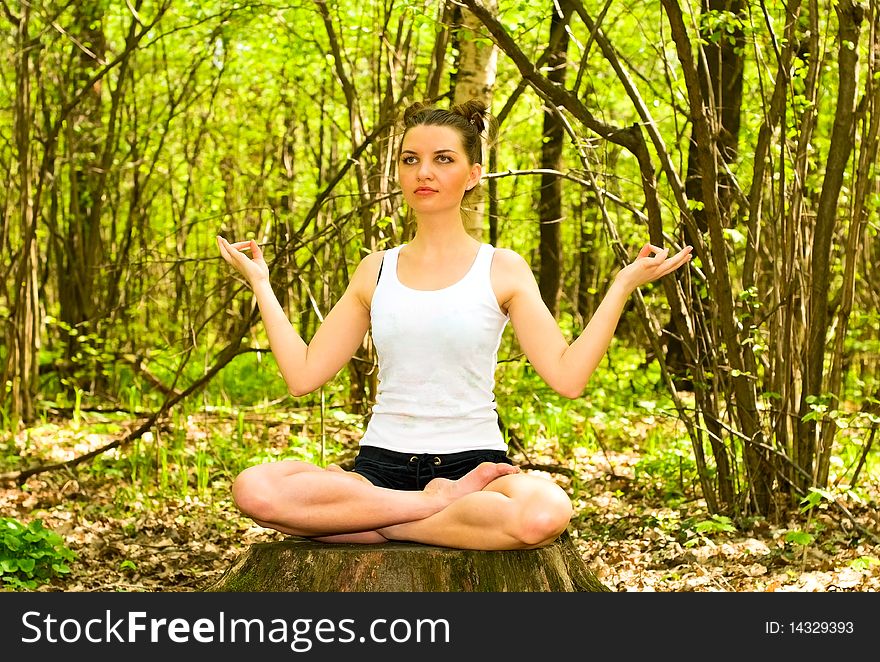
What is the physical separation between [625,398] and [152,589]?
4.39 metres

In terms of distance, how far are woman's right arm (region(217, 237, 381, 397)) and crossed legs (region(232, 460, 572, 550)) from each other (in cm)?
32

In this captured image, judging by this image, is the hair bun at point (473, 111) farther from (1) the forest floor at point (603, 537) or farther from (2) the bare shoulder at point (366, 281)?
(1) the forest floor at point (603, 537)

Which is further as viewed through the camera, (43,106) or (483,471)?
(43,106)

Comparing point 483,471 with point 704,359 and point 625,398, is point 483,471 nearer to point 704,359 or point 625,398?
point 704,359

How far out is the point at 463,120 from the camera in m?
3.53

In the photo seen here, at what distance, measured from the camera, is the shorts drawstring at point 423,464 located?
11.2 feet

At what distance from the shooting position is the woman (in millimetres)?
3273

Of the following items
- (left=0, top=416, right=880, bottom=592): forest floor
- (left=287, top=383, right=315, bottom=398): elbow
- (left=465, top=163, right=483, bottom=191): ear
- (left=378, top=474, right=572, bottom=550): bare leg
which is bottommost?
(left=0, top=416, right=880, bottom=592): forest floor

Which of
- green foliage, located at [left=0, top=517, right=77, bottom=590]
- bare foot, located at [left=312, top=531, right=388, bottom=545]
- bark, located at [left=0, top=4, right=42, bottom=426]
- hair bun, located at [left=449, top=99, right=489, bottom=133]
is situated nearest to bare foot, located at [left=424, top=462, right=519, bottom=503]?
bare foot, located at [left=312, top=531, right=388, bottom=545]

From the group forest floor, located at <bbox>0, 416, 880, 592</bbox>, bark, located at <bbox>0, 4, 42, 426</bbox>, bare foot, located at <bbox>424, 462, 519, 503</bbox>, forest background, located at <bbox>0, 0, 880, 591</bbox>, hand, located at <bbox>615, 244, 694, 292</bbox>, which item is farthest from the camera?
bark, located at <bbox>0, 4, 42, 426</bbox>

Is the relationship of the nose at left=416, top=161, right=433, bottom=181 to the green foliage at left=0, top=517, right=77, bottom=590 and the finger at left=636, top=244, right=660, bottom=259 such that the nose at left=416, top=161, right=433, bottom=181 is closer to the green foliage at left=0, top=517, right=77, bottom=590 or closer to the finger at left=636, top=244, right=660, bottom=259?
the finger at left=636, top=244, right=660, bottom=259

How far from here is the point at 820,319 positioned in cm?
524

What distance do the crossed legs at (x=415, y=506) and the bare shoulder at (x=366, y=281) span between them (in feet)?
1.88
